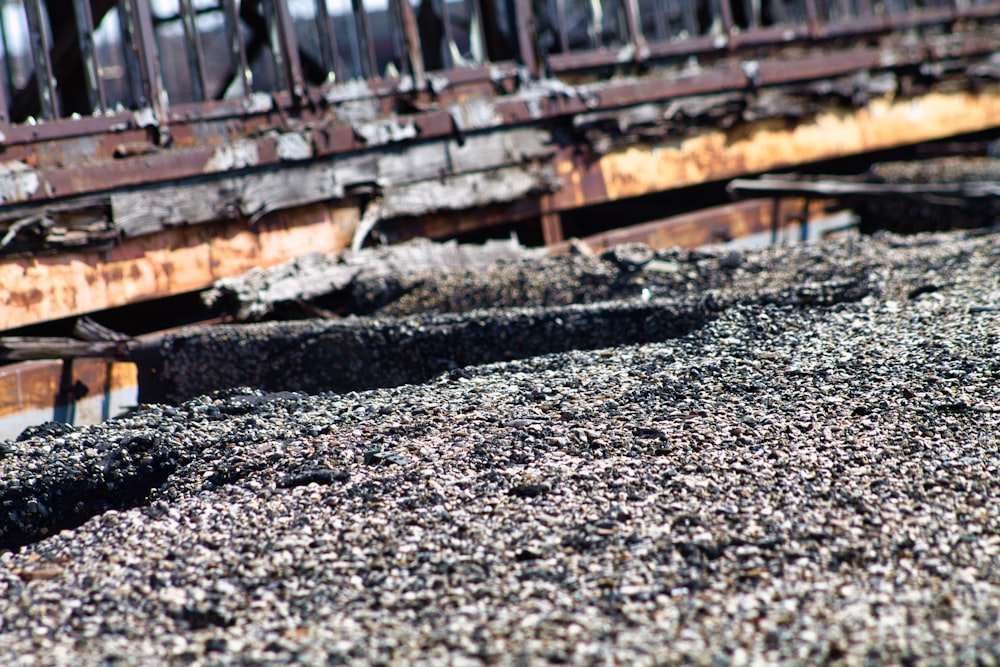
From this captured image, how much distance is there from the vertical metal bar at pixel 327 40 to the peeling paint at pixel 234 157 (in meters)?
0.80

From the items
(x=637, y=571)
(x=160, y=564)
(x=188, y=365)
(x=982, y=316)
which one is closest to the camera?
(x=637, y=571)


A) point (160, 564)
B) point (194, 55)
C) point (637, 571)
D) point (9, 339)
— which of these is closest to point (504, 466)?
point (637, 571)

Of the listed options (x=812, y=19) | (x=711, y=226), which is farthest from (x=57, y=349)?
(x=812, y=19)

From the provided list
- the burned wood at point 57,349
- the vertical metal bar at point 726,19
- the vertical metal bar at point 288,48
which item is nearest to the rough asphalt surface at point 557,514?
the burned wood at point 57,349

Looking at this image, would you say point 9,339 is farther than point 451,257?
No

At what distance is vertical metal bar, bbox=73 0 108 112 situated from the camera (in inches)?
198

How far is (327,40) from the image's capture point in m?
5.73

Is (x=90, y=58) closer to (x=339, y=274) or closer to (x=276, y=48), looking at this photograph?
(x=276, y=48)

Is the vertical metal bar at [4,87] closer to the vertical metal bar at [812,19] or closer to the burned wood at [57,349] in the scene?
the burned wood at [57,349]

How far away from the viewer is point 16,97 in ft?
18.8

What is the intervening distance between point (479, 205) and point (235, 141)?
1.57 m

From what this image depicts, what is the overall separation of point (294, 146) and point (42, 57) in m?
1.34

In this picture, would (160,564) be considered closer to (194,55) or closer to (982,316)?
(982,316)

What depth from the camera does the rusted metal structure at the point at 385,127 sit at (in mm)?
4812
